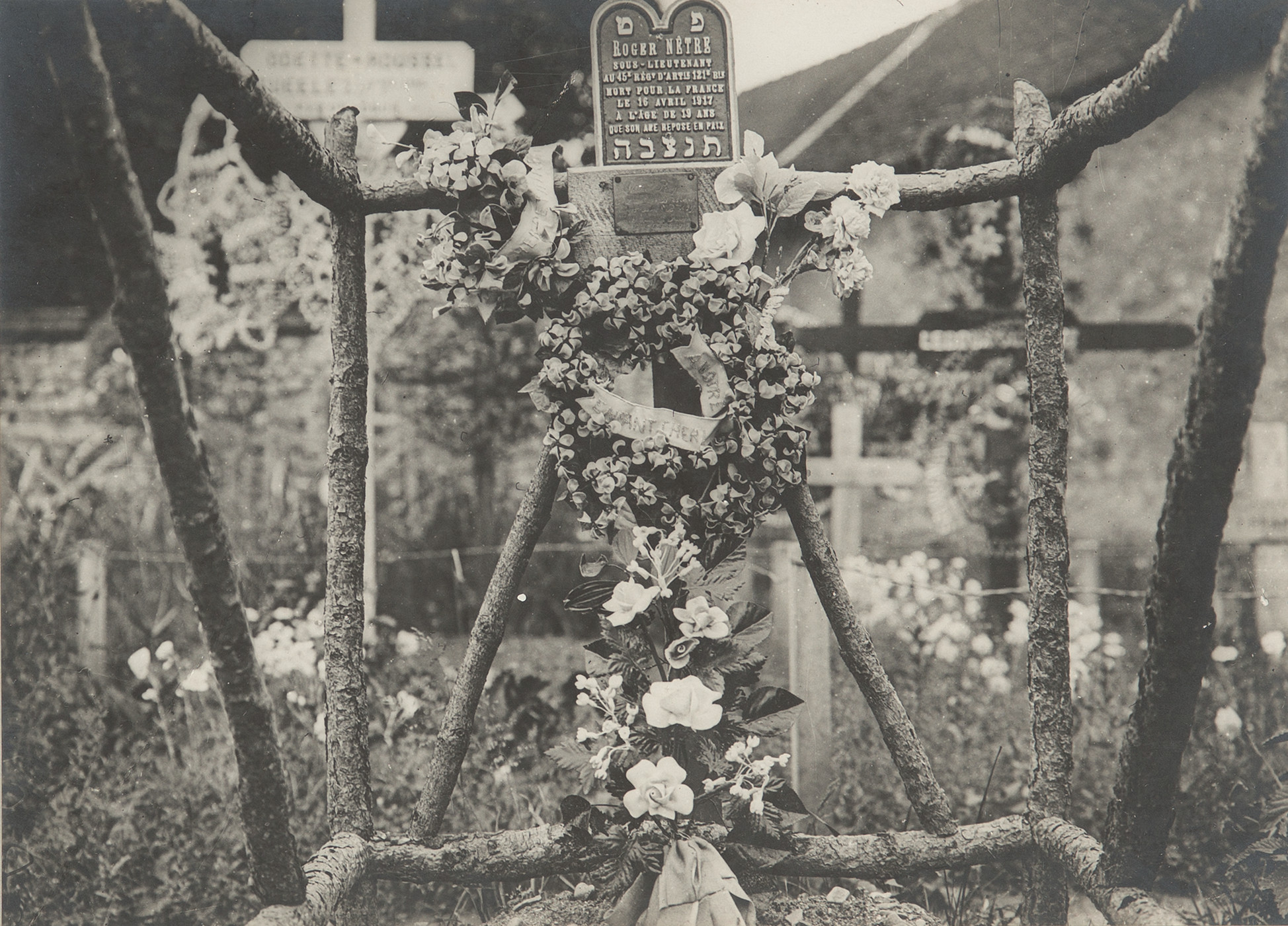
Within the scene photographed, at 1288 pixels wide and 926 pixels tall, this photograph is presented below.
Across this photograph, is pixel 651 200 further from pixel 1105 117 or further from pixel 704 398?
pixel 1105 117

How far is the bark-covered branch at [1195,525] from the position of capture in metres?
2.64

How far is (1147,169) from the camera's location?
2904 millimetres

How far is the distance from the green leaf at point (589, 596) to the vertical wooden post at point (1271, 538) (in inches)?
75.9

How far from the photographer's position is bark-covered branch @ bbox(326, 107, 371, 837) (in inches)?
109

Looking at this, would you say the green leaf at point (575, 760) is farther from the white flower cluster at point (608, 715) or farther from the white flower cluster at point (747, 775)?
the white flower cluster at point (747, 775)

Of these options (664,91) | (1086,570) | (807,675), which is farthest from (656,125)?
(1086,570)

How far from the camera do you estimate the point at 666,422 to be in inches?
99.7

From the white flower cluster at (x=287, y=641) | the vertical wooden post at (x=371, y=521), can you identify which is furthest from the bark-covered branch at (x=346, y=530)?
the white flower cluster at (x=287, y=641)

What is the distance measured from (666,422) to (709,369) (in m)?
0.17

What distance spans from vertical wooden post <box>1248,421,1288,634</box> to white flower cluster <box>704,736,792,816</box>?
1.55 meters

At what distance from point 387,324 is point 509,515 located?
2.22 feet

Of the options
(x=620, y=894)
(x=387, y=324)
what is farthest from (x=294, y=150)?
(x=620, y=894)

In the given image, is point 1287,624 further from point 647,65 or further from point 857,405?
point 647,65

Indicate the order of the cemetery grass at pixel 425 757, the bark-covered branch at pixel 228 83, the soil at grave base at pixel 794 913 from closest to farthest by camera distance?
the bark-covered branch at pixel 228 83 < the soil at grave base at pixel 794 913 < the cemetery grass at pixel 425 757
